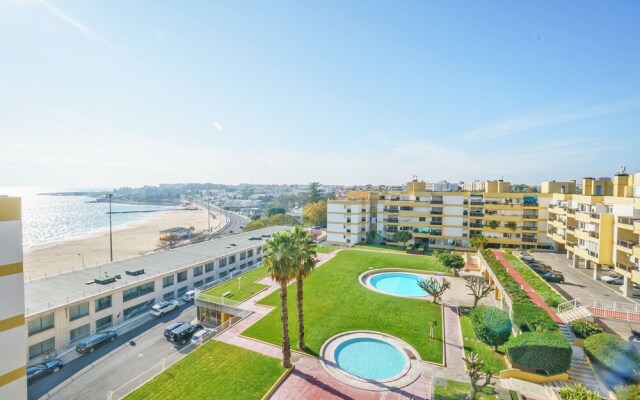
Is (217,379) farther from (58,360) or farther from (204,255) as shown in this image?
(204,255)

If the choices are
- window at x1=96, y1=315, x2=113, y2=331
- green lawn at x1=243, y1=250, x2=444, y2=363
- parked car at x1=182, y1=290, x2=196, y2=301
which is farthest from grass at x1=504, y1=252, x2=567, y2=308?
window at x1=96, y1=315, x2=113, y2=331

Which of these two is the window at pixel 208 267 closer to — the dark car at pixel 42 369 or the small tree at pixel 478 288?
the dark car at pixel 42 369

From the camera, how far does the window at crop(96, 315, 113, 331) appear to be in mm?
32341

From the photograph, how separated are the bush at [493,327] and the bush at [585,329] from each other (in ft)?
15.8

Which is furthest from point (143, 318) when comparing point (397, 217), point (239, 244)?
point (397, 217)

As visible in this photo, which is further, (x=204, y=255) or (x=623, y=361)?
(x=204, y=255)

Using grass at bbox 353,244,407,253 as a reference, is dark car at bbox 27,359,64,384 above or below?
below

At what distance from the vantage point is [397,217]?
7294cm

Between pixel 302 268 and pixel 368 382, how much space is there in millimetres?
9690

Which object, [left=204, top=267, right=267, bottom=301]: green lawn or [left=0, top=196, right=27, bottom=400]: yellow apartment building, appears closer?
[left=0, top=196, right=27, bottom=400]: yellow apartment building

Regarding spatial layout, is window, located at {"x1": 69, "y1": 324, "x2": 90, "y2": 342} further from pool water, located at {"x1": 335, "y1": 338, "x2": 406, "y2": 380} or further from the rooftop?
pool water, located at {"x1": 335, "y1": 338, "x2": 406, "y2": 380}

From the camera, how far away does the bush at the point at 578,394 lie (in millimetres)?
17547

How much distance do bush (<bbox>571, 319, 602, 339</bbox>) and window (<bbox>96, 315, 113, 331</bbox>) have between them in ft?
147

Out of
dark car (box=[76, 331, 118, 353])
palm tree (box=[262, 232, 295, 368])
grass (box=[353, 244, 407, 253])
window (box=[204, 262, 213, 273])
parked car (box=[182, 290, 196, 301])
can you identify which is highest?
palm tree (box=[262, 232, 295, 368])
